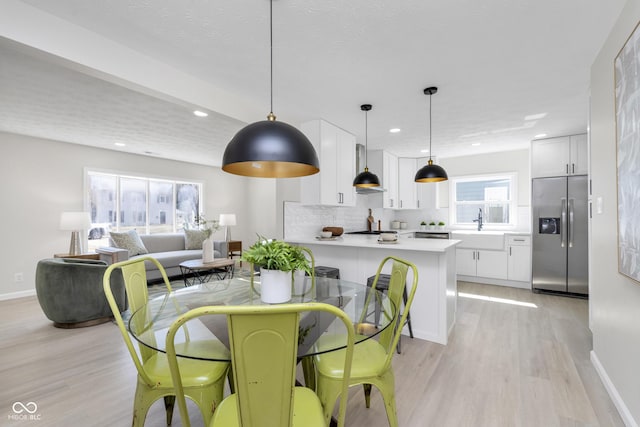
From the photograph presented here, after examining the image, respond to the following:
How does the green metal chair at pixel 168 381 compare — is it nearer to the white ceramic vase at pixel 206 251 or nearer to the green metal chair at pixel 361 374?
the green metal chair at pixel 361 374

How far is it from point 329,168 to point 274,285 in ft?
8.19

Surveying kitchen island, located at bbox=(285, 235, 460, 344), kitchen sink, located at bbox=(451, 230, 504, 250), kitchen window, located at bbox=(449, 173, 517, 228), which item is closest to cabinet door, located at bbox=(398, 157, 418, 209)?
kitchen window, located at bbox=(449, 173, 517, 228)

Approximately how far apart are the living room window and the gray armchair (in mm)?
2584

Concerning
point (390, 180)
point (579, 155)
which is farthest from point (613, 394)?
point (390, 180)

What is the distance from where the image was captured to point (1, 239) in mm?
4355

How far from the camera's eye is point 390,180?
5.62 m

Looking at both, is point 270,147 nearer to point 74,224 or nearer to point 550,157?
point 74,224

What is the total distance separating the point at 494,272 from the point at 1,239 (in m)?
7.70

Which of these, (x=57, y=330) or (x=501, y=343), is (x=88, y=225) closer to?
(x=57, y=330)

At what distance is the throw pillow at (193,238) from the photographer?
6.10m

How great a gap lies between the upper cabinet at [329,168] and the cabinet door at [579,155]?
3.29 meters

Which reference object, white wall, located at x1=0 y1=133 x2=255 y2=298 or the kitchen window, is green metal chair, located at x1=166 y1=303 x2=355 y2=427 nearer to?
white wall, located at x1=0 y1=133 x2=255 y2=298

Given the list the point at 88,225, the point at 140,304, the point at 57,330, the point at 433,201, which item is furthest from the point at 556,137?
the point at 88,225

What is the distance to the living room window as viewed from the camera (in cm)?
557
